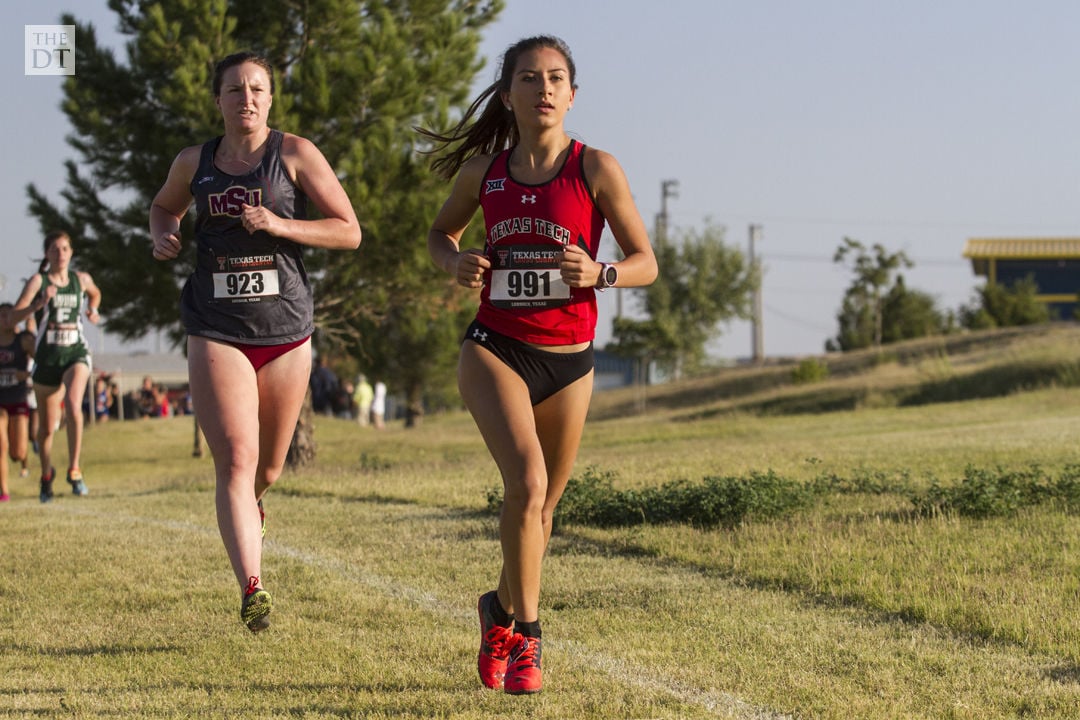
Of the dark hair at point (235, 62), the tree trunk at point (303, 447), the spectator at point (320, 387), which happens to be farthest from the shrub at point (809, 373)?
the dark hair at point (235, 62)

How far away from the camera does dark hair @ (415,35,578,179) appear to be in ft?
17.5

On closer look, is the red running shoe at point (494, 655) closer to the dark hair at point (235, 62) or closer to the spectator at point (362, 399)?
the dark hair at point (235, 62)

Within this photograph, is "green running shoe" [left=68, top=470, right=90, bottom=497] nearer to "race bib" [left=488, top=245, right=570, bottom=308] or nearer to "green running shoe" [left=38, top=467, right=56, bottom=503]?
"green running shoe" [left=38, top=467, right=56, bottom=503]

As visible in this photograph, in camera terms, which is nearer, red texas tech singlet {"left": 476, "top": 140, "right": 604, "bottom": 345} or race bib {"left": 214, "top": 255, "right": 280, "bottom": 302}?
red texas tech singlet {"left": 476, "top": 140, "right": 604, "bottom": 345}

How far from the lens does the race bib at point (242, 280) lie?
5805 millimetres

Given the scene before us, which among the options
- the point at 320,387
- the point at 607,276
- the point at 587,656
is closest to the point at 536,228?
the point at 607,276

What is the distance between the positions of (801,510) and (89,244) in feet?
53.1

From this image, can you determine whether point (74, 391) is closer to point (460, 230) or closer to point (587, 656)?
point (460, 230)

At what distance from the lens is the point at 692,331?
7262 centimetres

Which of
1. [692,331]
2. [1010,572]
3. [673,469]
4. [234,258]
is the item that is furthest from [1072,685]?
[692,331]

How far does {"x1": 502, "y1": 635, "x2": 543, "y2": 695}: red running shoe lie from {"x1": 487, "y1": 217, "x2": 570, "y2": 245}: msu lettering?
160 cm

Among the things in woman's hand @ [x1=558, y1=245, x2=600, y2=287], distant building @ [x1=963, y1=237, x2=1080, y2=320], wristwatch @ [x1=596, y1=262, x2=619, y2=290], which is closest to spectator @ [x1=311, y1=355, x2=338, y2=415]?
wristwatch @ [x1=596, y1=262, x2=619, y2=290]

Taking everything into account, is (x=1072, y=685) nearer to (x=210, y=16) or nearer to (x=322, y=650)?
(x=322, y=650)

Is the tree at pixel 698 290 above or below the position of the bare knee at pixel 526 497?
above
